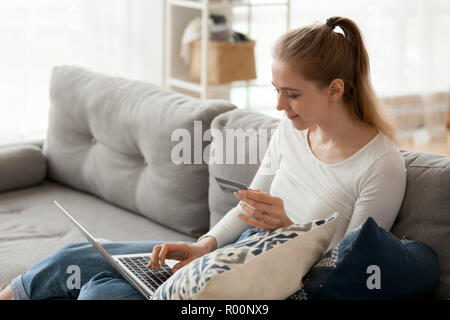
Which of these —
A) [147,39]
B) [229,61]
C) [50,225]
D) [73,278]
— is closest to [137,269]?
[73,278]

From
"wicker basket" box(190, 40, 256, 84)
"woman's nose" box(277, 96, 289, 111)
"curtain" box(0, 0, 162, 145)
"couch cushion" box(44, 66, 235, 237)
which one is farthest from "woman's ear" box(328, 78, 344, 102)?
"curtain" box(0, 0, 162, 145)

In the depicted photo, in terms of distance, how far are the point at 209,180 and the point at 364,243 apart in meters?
0.93

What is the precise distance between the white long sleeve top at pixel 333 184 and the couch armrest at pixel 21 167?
1178 millimetres

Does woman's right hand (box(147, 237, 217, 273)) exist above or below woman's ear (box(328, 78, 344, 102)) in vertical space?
below

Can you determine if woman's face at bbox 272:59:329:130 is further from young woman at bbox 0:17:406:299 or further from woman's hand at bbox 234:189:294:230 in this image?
woman's hand at bbox 234:189:294:230

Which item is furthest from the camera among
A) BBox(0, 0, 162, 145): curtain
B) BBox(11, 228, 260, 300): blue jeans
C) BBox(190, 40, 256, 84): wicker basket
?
BBox(190, 40, 256, 84): wicker basket

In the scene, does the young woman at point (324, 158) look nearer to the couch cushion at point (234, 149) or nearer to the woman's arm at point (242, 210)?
the woman's arm at point (242, 210)

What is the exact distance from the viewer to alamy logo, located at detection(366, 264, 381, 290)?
1.07m

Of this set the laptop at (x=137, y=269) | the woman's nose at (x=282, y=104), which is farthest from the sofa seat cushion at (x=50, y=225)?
the woman's nose at (x=282, y=104)

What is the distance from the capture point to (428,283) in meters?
1.22

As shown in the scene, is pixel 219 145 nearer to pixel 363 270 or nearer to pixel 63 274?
pixel 63 274

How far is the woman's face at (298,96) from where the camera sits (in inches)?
55.3

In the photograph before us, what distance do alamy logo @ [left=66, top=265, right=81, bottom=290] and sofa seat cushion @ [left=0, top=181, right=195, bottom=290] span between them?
345 mm
